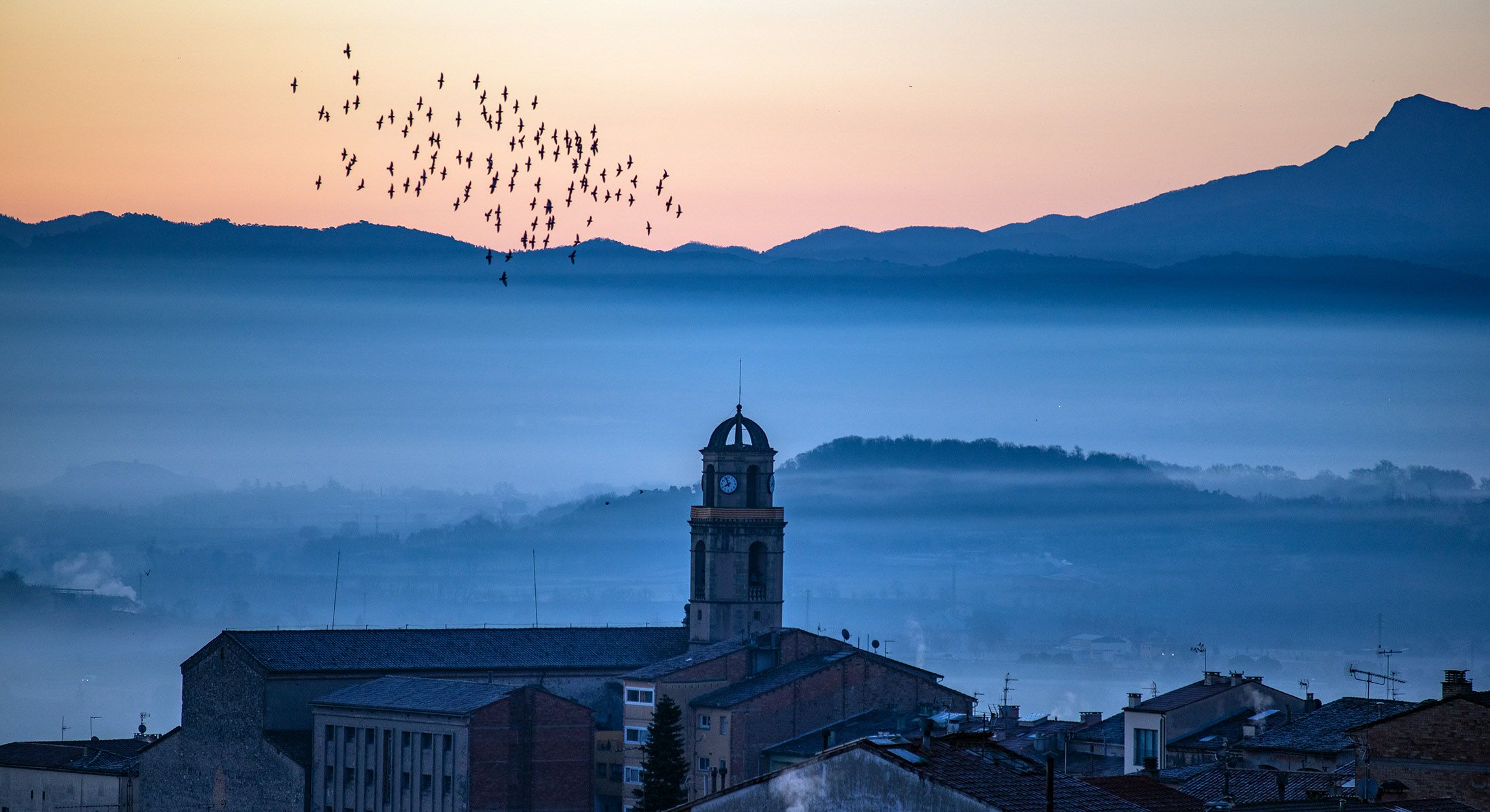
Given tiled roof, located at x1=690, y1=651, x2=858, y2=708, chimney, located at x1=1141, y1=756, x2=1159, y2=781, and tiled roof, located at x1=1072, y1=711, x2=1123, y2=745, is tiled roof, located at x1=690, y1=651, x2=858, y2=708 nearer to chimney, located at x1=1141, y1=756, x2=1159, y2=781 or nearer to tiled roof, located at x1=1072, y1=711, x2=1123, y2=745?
tiled roof, located at x1=1072, y1=711, x2=1123, y2=745

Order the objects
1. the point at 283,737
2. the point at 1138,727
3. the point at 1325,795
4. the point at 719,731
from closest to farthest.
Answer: the point at 1325,795 < the point at 1138,727 < the point at 719,731 < the point at 283,737

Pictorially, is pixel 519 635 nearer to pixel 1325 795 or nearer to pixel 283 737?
pixel 283 737

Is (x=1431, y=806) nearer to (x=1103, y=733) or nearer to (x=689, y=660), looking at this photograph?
(x=1103, y=733)

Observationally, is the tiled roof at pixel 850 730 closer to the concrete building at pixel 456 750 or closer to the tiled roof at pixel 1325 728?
the concrete building at pixel 456 750

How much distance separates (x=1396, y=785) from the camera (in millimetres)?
46719

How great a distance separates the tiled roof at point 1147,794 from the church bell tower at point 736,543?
45424mm

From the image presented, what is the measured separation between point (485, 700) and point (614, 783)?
214 inches

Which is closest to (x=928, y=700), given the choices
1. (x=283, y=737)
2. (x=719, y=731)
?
(x=719, y=731)

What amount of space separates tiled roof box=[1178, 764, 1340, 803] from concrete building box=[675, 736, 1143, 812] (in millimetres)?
11836

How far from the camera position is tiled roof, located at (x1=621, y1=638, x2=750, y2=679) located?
3083 inches

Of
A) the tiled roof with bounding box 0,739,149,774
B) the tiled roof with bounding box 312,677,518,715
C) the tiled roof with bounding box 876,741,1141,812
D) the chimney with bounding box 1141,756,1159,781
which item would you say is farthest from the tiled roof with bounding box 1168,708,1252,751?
the tiled roof with bounding box 0,739,149,774

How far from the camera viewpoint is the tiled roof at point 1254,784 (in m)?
48.5

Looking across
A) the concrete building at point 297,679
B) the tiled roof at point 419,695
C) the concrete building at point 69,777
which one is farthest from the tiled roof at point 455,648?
the concrete building at point 69,777

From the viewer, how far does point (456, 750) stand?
75.7 metres
